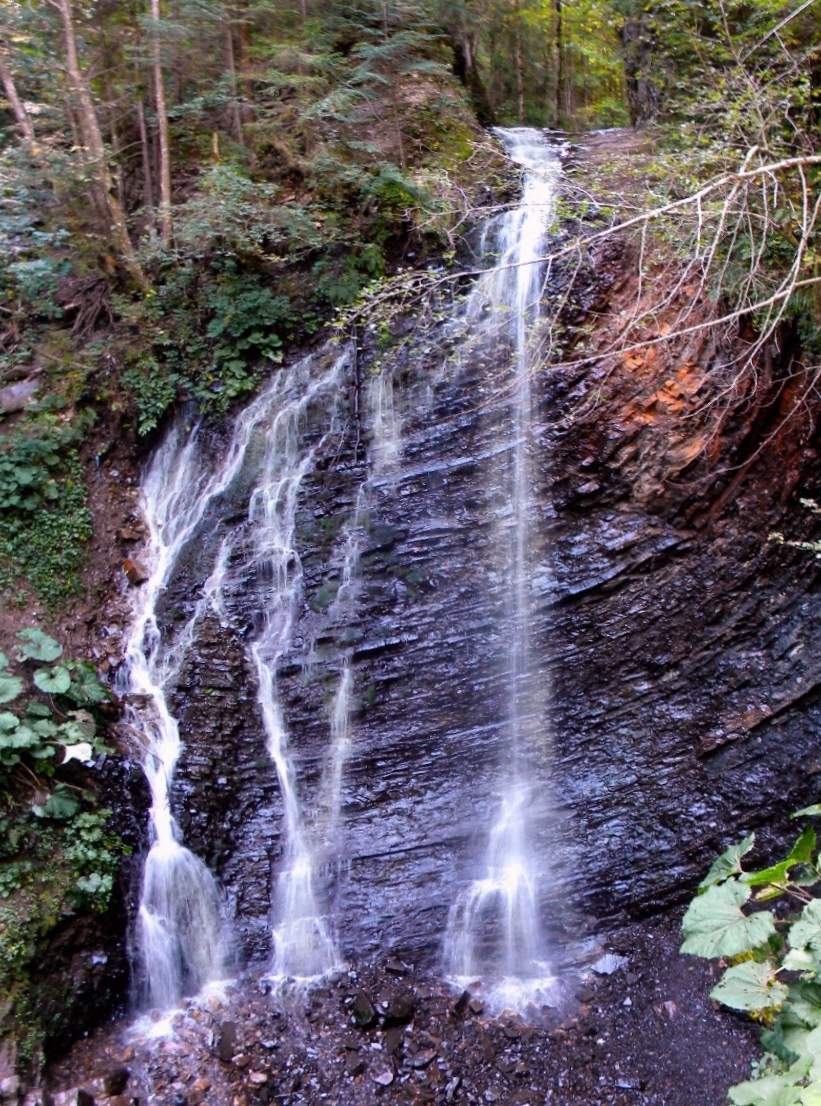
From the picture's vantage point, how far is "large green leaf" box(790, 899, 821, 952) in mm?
3127

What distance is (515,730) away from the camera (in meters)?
6.70

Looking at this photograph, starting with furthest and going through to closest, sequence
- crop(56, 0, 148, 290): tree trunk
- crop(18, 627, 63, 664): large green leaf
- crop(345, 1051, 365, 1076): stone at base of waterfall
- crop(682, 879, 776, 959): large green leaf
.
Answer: crop(56, 0, 148, 290): tree trunk
crop(18, 627, 63, 664): large green leaf
crop(345, 1051, 365, 1076): stone at base of waterfall
crop(682, 879, 776, 959): large green leaf

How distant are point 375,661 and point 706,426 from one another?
3.57 metres

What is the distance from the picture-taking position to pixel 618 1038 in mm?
5438

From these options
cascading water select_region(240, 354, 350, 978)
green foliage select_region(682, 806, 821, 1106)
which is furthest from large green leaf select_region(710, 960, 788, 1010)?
cascading water select_region(240, 354, 350, 978)

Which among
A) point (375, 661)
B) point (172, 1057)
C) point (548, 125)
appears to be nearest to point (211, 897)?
point (172, 1057)

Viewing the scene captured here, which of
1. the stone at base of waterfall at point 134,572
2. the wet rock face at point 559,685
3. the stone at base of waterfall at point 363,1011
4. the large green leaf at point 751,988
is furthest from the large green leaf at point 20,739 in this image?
the large green leaf at point 751,988

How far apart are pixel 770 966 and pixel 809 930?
0.48 m

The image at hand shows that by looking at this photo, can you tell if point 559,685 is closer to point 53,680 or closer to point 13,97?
point 53,680


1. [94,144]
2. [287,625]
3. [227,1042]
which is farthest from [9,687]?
[94,144]

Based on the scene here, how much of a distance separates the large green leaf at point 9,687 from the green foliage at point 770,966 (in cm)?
522

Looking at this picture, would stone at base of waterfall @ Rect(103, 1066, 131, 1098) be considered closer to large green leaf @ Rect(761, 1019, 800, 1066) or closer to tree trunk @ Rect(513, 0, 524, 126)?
large green leaf @ Rect(761, 1019, 800, 1066)

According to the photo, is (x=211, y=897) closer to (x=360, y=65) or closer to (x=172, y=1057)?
(x=172, y=1057)

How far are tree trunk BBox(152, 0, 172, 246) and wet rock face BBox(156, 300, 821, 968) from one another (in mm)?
4491
